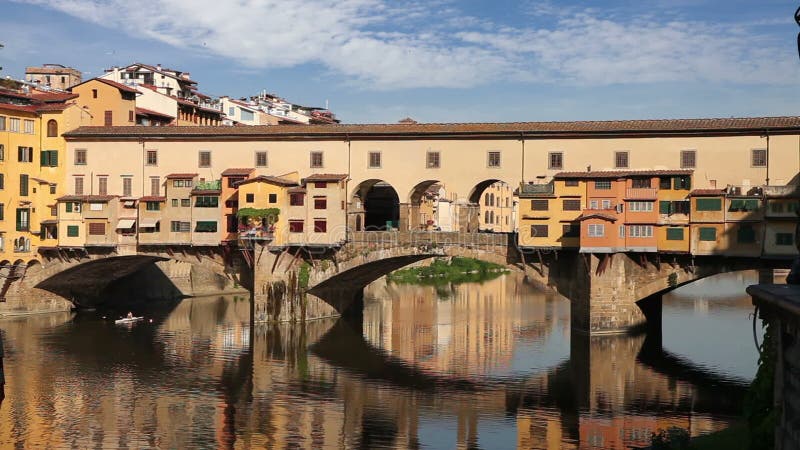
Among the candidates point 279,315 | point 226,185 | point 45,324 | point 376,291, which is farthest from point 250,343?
point 376,291

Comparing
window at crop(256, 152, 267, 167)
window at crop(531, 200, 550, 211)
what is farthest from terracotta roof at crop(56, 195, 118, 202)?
window at crop(531, 200, 550, 211)

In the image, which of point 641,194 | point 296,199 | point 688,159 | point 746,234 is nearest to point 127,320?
point 296,199

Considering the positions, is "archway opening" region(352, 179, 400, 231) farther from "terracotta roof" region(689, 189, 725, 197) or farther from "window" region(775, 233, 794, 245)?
"window" region(775, 233, 794, 245)

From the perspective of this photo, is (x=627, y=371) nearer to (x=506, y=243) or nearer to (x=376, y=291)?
(x=506, y=243)

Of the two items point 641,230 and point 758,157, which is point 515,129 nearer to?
point 641,230

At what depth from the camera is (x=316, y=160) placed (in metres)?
51.7

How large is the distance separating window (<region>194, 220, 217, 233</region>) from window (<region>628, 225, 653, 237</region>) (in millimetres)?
22665

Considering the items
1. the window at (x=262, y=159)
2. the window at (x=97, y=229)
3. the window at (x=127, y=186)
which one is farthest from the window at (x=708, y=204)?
the window at (x=97, y=229)

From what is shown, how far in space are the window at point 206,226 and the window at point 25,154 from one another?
35.7 feet

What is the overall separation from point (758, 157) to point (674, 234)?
18.1 feet

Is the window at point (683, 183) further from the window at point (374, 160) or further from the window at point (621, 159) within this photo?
the window at point (374, 160)

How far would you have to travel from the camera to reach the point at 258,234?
49.9 m

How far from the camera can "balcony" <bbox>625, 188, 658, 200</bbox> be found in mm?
44500

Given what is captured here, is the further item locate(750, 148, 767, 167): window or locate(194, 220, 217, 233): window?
locate(194, 220, 217, 233): window
